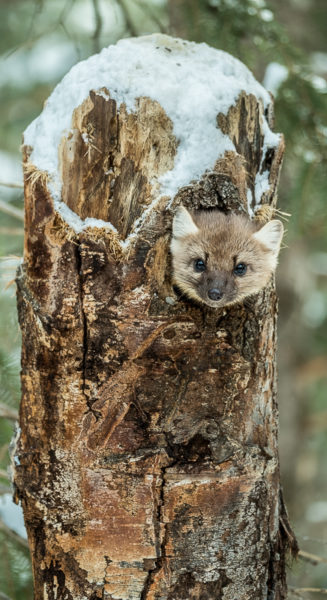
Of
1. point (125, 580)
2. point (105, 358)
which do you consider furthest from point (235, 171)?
point (125, 580)

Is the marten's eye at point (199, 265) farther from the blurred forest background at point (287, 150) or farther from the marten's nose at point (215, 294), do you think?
the blurred forest background at point (287, 150)

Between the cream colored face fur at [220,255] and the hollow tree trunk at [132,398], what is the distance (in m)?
0.06

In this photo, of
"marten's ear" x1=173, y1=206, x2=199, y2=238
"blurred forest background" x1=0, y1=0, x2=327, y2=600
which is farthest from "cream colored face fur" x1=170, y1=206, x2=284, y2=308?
"blurred forest background" x1=0, y1=0, x2=327, y2=600

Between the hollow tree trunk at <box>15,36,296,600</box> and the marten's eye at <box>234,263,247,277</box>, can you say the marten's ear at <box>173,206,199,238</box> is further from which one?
the marten's eye at <box>234,263,247,277</box>

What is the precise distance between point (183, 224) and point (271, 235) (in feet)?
1.38

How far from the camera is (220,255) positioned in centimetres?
259

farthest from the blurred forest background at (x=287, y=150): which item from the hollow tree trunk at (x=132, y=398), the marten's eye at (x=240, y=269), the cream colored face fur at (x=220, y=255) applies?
the marten's eye at (x=240, y=269)

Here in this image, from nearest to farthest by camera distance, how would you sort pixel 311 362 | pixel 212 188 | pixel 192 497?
pixel 192 497, pixel 212 188, pixel 311 362

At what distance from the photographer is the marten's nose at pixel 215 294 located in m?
2.31

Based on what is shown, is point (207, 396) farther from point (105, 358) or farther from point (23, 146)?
point (23, 146)

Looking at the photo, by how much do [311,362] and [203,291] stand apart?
21.3 ft

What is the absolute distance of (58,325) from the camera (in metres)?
2.31

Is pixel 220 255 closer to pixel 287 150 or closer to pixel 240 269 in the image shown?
pixel 240 269

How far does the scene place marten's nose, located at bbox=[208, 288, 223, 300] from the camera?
2.31 meters
